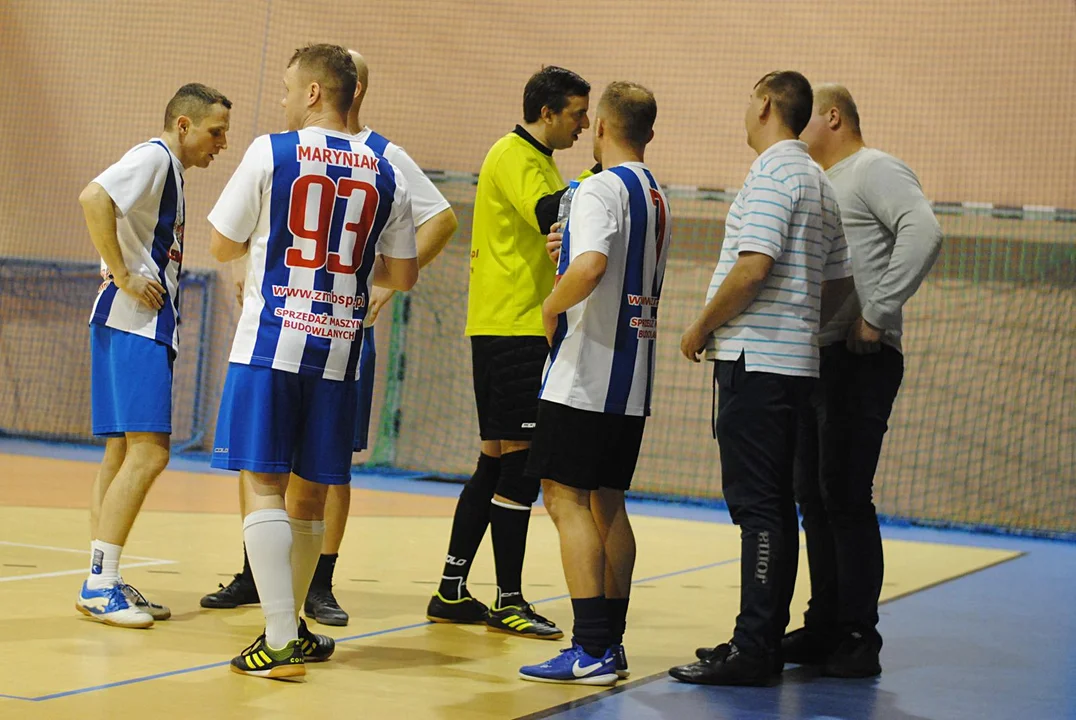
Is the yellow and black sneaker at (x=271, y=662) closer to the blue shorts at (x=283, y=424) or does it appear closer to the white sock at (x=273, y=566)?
the white sock at (x=273, y=566)

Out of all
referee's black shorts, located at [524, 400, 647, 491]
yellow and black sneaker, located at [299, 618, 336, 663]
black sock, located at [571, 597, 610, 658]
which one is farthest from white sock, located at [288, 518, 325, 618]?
black sock, located at [571, 597, 610, 658]

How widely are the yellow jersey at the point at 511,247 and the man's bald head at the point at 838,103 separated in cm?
97

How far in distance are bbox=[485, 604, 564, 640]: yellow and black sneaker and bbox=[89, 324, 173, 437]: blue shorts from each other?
1.33 meters

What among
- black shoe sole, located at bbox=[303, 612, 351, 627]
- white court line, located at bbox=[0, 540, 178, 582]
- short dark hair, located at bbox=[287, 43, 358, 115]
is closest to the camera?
short dark hair, located at bbox=[287, 43, 358, 115]

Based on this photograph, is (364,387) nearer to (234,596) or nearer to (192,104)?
(234,596)

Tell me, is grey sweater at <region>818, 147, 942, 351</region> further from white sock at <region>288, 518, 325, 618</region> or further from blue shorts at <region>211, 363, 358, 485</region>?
white sock at <region>288, 518, 325, 618</region>

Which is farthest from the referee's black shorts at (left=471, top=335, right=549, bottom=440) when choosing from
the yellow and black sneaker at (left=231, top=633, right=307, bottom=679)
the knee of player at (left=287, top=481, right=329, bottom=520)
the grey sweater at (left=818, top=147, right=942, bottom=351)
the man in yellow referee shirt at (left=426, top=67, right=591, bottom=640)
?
the yellow and black sneaker at (left=231, top=633, right=307, bottom=679)

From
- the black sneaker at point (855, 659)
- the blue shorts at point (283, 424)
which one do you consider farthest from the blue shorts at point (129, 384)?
the black sneaker at point (855, 659)

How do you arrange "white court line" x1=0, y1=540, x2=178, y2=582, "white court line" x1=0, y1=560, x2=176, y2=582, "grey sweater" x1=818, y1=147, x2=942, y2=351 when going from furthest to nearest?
"white court line" x1=0, y1=540, x2=178, y2=582, "white court line" x1=0, y1=560, x2=176, y2=582, "grey sweater" x1=818, y1=147, x2=942, y2=351

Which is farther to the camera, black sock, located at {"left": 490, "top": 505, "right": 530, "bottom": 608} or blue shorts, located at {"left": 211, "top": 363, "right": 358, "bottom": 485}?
black sock, located at {"left": 490, "top": 505, "right": 530, "bottom": 608}

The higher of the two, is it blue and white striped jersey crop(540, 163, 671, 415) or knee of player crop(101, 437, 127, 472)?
blue and white striped jersey crop(540, 163, 671, 415)

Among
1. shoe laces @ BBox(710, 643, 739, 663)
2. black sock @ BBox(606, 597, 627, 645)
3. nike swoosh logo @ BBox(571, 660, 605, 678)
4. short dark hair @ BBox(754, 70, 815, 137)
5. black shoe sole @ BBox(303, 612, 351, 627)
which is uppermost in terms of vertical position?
short dark hair @ BBox(754, 70, 815, 137)

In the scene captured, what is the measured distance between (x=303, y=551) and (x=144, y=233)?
147 centimetres

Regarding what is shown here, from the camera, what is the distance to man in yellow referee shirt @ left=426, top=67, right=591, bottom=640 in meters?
4.52
